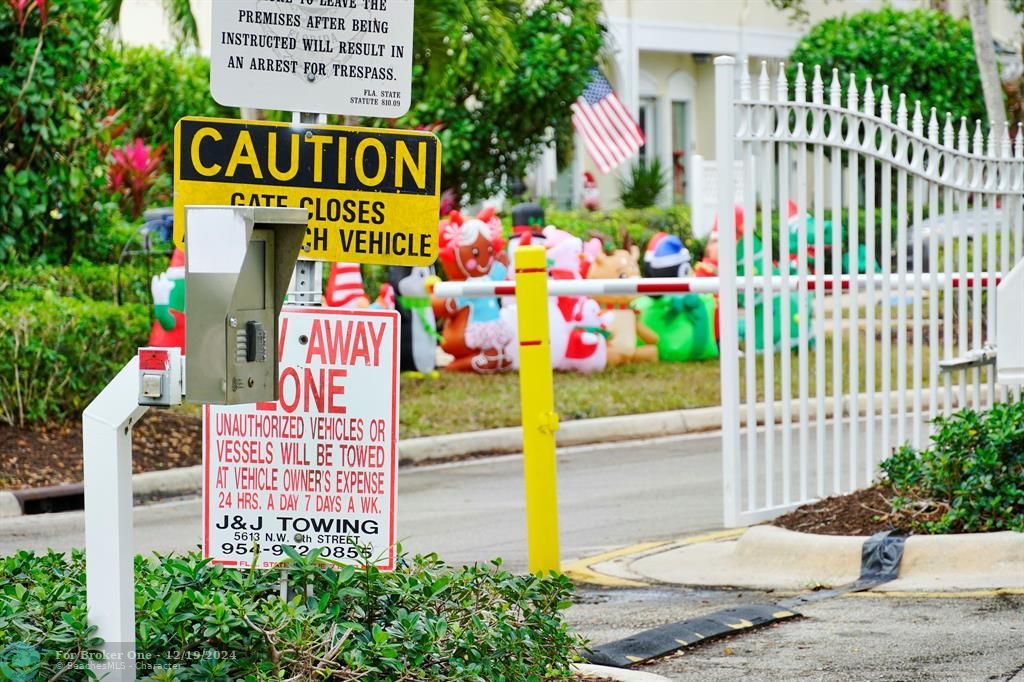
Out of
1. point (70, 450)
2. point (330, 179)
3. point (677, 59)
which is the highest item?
point (677, 59)

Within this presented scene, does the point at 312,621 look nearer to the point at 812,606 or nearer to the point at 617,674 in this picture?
the point at 617,674

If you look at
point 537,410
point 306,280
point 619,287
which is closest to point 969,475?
point 537,410

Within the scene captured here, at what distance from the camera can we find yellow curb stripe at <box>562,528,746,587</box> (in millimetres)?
7363

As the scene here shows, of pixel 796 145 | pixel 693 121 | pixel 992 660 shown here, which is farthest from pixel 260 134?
pixel 693 121

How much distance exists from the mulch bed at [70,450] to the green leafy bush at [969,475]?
4794mm

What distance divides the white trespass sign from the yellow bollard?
2.20 meters

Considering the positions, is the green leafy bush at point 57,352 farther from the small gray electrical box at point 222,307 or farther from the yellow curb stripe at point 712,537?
the small gray electrical box at point 222,307

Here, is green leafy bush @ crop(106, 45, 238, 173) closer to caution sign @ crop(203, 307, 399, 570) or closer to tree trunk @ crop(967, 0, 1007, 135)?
tree trunk @ crop(967, 0, 1007, 135)

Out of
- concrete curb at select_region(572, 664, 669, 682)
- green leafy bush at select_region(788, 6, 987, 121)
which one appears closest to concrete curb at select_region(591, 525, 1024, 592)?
concrete curb at select_region(572, 664, 669, 682)

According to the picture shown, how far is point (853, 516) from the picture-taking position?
7488 millimetres

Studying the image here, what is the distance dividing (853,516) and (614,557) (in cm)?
119

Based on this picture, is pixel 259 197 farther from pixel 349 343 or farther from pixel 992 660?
pixel 992 660

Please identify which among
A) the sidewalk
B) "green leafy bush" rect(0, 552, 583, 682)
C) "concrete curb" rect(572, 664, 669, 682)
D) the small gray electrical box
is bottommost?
the sidewalk

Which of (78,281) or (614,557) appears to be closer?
(614,557)
